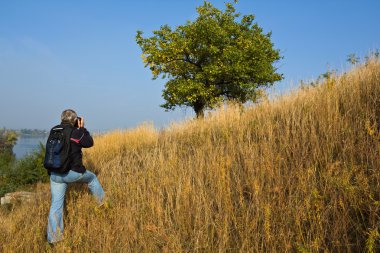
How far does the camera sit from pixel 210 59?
20.3 m

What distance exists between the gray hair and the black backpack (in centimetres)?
16

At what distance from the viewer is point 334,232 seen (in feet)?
10.3

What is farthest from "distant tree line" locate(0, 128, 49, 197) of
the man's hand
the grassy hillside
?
the man's hand

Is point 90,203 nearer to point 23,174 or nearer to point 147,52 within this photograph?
point 23,174

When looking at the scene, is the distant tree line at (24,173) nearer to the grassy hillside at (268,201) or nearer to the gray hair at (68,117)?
the grassy hillside at (268,201)

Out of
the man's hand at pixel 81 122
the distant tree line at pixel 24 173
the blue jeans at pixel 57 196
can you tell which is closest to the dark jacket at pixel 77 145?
the blue jeans at pixel 57 196

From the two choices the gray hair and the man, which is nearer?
the man

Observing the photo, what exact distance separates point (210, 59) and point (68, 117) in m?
15.8

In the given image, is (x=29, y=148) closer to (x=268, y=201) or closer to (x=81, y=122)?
(x=81, y=122)

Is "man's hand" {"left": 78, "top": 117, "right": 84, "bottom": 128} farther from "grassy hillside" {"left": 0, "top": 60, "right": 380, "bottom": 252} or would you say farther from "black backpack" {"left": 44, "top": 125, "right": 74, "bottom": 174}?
"grassy hillside" {"left": 0, "top": 60, "right": 380, "bottom": 252}

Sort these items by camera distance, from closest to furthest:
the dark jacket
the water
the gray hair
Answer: the dark jacket → the gray hair → the water

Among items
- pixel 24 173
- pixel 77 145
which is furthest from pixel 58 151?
pixel 24 173

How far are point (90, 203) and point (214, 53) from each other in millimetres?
15280

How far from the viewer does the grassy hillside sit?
3223mm
